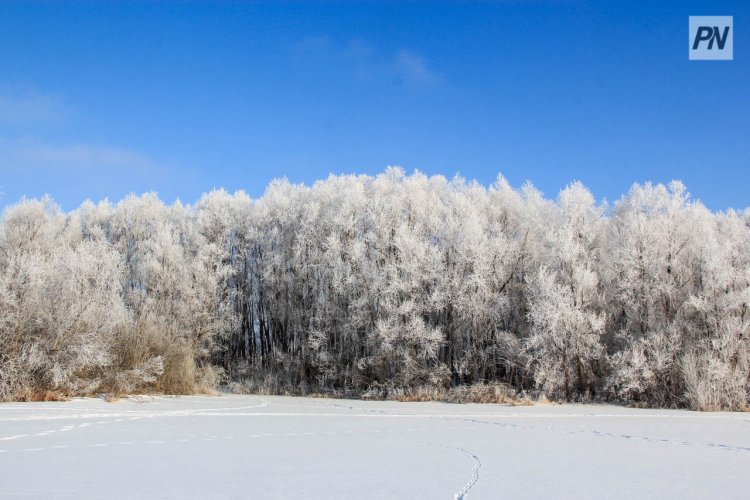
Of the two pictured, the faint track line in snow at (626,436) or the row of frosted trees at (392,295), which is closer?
the faint track line in snow at (626,436)

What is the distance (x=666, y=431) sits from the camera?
51.9 ft

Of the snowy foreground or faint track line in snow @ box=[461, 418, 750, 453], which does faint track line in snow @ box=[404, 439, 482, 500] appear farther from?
faint track line in snow @ box=[461, 418, 750, 453]

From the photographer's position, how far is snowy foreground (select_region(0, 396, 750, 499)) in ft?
27.6

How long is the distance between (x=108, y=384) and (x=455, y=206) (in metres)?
20.1

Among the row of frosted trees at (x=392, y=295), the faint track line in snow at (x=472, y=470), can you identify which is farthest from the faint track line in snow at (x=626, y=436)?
the row of frosted trees at (x=392, y=295)

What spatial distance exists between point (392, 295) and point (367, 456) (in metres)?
21.7

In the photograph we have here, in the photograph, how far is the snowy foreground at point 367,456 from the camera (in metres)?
8.40

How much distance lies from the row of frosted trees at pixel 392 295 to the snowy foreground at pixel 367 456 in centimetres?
600

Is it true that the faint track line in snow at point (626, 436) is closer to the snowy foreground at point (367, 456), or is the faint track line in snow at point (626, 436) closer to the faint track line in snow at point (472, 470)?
the snowy foreground at point (367, 456)

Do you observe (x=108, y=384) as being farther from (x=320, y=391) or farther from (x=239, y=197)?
(x=239, y=197)

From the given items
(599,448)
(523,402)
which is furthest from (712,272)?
(599,448)

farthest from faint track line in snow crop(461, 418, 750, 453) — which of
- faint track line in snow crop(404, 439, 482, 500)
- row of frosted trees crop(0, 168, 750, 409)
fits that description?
row of frosted trees crop(0, 168, 750, 409)

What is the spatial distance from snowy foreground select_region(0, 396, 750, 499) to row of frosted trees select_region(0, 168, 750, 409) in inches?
236

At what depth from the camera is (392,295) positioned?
33.0 m
